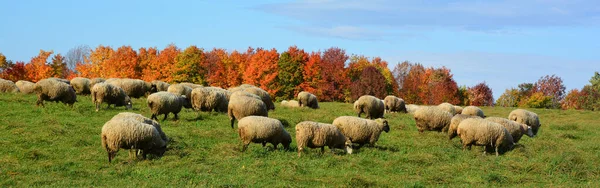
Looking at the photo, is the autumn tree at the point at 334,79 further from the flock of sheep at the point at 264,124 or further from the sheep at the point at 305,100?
the flock of sheep at the point at 264,124

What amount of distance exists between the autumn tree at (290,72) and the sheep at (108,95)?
53.0 m

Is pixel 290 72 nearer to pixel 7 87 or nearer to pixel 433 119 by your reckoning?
pixel 7 87

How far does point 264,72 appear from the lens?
88438mm

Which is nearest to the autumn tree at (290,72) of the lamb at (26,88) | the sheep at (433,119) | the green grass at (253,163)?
the lamb at (26,88)

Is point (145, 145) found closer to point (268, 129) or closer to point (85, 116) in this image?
point (268, 129)

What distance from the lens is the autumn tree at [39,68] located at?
311 ft

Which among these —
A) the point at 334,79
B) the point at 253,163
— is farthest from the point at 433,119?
the point at 334,79

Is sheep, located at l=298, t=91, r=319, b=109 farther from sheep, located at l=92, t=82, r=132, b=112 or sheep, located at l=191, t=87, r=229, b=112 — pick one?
sheep, located at l=92, t=82, r=132, b=112

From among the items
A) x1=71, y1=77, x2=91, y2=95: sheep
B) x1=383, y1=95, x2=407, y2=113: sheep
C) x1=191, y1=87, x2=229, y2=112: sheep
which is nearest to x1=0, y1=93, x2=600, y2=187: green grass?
x1=191, y1=87, x2=229, y2=112: sheep

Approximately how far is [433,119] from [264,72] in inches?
2354

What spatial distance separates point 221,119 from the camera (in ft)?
97.9

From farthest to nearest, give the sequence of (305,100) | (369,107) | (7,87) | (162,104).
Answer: (305,100), (7,87), (369,107), (162,104)

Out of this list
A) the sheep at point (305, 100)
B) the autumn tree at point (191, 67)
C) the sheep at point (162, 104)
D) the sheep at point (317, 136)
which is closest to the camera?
the sheep at point (317, 136)

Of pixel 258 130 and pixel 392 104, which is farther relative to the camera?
pixel 392 104
